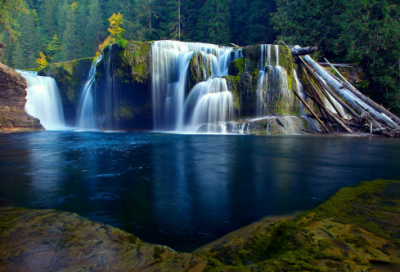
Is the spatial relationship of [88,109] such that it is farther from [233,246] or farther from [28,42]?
[28,42]

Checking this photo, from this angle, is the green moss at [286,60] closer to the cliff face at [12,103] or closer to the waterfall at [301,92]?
the waterfall at [301,92]

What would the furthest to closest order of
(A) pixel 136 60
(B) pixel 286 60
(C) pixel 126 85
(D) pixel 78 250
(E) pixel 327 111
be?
1. (C) pixel 126 85
2. (A) pixel 136 60
3. (B) pixel 286 60
4. (E) pixel 327 111
5. (D) pixel 78 250

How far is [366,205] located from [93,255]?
331 centimetres

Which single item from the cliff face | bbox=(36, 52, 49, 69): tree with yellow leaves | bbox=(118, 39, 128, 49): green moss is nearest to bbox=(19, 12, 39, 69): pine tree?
bbox=(36, 52, 49, 69): tree with yellow leaves

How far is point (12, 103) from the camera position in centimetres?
1802

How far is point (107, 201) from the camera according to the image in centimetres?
360

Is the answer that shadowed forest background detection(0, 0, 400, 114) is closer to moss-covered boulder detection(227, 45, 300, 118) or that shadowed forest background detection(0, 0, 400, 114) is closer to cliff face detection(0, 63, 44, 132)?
cliff face detection(0, 63, 44, 132)

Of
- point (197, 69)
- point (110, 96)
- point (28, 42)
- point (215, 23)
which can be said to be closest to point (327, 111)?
point (197, 69)

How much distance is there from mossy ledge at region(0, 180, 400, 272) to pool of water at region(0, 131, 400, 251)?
0.27 m

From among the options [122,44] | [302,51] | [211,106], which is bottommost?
[211,106]

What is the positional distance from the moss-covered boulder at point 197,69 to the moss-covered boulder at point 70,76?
1340 cm

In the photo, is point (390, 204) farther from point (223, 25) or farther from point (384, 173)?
point (223, 25)

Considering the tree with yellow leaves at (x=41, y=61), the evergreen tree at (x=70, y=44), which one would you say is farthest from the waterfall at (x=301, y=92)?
the tree with yellow leaves at (x=41, y=61)

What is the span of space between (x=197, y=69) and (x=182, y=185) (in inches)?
563
